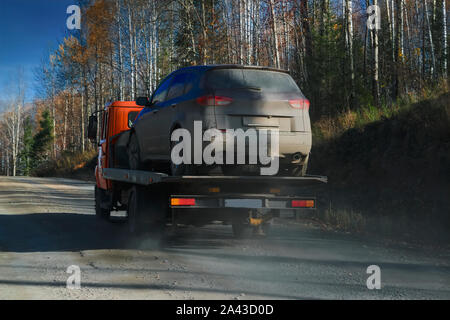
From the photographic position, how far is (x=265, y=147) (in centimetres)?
636

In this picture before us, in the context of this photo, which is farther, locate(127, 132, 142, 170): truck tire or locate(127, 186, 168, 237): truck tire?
locate(127, 132, 142, 170): truck tire

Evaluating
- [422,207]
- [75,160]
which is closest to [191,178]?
[422,207]

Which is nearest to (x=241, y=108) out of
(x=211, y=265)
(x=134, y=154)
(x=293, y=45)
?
(x=211, y=265)

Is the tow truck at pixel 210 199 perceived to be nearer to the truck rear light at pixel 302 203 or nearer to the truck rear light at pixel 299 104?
the truck rear light at pixel 302 203

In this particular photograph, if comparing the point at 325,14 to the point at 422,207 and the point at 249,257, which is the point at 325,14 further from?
the point at 249,257

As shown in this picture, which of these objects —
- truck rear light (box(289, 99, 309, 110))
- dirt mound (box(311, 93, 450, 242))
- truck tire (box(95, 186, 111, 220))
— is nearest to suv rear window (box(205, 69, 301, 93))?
truck rear light (box(289, 99, 309, 110))

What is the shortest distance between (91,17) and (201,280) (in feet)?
124

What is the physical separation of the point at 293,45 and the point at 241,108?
21.2 metres

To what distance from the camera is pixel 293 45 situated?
2639cm

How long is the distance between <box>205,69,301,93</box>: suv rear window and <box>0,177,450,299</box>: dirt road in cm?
240

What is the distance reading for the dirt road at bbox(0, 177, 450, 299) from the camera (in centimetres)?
486

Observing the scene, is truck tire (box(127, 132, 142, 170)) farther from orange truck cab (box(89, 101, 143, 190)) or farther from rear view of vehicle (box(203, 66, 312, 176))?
rear view of vehicle (box(203, 66, 312, 176))

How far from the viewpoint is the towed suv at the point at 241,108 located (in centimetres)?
632
